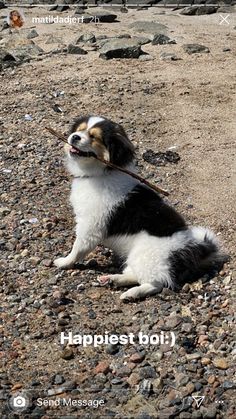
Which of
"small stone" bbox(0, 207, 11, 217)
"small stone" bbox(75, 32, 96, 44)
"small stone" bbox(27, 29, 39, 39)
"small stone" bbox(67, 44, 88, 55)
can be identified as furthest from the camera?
"small stone" bbox(27, 29, 39, 39)

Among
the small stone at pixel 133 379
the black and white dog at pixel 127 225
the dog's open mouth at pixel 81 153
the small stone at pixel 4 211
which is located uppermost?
the dog's open mouth at pixel 81 153

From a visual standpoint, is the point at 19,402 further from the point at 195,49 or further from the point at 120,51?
the point at 195,49

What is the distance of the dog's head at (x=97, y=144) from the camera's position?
4.48 m

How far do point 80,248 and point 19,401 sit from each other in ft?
4.86

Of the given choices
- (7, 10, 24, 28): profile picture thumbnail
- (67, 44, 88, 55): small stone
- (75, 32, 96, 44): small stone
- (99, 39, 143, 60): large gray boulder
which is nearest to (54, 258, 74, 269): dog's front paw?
(99, 39, 143, 60): large gray boulder

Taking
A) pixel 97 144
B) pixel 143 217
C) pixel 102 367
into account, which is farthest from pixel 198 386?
pixel 97 144

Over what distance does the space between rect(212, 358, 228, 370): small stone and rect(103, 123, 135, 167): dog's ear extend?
1644mm

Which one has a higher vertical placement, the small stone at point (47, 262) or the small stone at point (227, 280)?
the small stone at point (227, 280)

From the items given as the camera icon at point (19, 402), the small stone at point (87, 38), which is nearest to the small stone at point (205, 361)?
the camera icon at point (19, 402)

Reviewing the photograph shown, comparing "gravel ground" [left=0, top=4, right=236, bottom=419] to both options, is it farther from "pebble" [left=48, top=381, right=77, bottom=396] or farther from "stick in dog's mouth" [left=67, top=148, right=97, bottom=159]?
"stick in dog's mouth" [left=67, top=148, right=97, bottom=159]

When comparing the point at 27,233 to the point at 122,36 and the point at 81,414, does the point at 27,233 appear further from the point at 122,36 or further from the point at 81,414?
the point at 122,36

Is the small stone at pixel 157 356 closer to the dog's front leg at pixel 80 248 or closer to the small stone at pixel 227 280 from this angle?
the small stone at pixel 227 280

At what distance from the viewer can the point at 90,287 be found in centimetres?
466

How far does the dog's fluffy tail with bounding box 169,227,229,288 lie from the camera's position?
14.6 feet
